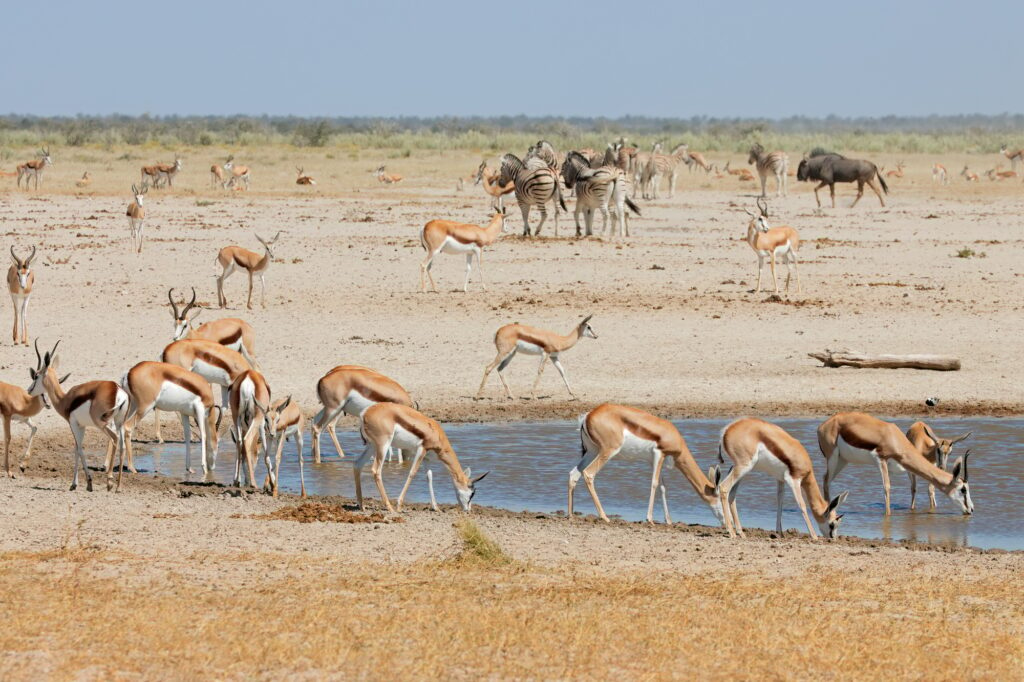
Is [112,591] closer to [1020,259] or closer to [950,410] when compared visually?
[950,410]

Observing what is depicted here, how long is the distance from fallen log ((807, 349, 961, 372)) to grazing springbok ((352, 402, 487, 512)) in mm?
6310

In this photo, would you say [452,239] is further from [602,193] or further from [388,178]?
[388,178]

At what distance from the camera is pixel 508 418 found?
1348cm

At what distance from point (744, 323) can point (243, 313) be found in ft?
20.1

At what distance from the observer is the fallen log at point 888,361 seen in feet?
49.4

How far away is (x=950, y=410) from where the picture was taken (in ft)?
44.8

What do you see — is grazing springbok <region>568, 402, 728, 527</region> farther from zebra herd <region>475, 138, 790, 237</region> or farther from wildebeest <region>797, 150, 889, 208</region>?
wildebeest <region>797, 150, 889, 208</region>

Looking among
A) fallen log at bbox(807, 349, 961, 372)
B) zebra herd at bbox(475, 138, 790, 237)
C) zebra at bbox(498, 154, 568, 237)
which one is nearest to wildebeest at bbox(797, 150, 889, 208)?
zebra herd at bbox(475, 138, 790, 237)

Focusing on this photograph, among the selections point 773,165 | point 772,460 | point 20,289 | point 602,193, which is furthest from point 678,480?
point 773,165

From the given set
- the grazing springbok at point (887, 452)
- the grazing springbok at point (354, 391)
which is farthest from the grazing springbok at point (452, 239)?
the grazing springbok at point (887, 452)

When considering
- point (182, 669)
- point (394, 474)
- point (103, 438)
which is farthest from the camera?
point (103, 438)

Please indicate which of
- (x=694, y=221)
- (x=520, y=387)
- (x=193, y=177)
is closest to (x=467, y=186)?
(x=193, y=177)

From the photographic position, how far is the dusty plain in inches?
247

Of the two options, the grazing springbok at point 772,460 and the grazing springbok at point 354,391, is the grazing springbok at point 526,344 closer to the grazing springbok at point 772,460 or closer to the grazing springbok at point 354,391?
the grazing springbok at point 354,391
